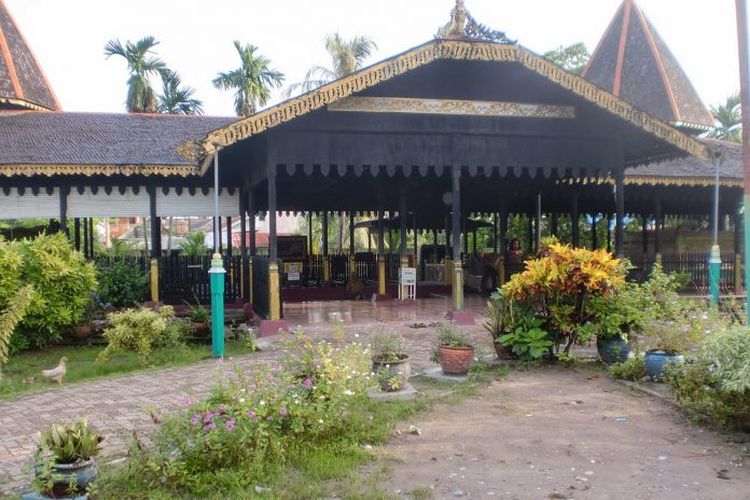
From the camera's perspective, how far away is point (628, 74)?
22.3 meters

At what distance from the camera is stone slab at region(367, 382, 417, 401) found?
6.61m

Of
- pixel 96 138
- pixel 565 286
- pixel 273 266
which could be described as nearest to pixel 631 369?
pixel 565 286

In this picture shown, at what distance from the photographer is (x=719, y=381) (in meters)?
5.52

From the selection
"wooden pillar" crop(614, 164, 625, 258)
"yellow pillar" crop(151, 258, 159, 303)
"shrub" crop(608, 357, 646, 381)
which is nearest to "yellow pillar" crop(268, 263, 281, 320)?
"yellow pillar" crop(151, 258, 159, 303)

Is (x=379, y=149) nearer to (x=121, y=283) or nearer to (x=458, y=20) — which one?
(x=458, y=20)

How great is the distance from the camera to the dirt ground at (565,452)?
4426mm

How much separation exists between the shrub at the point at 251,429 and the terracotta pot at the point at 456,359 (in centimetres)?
219

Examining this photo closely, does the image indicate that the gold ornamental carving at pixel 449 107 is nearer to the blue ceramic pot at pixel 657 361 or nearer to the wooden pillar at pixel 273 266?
the wooden pillar at pixel 273 266

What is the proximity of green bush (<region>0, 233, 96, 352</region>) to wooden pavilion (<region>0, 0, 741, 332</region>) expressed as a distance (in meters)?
2.44

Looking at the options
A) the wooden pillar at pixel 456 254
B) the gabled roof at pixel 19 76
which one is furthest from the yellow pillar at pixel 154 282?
the gabled roof at pixel 19 76

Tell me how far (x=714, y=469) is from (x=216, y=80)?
29701 mm

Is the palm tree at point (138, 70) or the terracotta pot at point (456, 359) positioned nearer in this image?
the terracotta pot at point (456, 359)

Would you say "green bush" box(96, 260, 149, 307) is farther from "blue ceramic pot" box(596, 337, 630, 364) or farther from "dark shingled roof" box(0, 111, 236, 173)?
"blue ceramic pot" box(596, 337, 630, 364)

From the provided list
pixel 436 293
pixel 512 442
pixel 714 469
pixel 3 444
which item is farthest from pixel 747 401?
pixel 436 293
